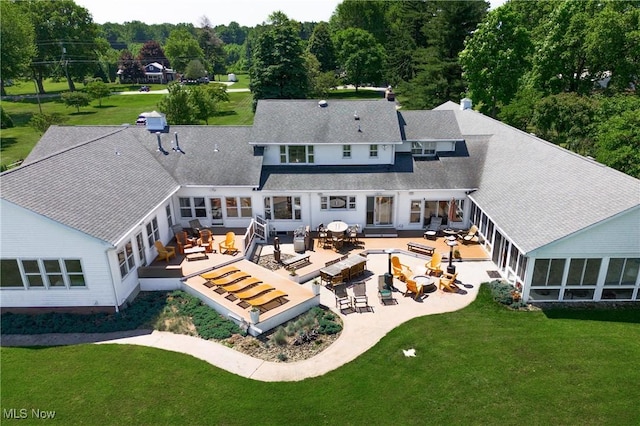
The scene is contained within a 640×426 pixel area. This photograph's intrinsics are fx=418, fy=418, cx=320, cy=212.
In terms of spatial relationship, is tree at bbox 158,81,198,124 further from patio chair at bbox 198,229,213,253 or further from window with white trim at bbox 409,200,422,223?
window with white trim at bbox 409,200,422,223

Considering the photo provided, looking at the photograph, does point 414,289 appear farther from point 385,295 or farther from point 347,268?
point 347,268


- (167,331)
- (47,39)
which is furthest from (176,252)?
(47,39)

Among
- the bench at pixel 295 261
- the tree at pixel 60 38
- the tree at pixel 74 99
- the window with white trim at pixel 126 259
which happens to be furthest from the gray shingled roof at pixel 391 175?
the tree at pixel 60 38

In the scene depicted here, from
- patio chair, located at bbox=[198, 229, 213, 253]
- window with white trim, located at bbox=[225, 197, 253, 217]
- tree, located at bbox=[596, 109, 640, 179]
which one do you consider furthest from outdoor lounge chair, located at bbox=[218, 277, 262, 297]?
tree, located at bbox=[596, 109, 640, 179]

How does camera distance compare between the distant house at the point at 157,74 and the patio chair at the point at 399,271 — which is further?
the distant house at the point at 157,74

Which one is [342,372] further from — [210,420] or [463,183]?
[463,183]

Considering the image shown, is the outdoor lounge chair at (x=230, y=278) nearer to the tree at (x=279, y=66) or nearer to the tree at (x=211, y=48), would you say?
the tree at (x=279, y=66)
